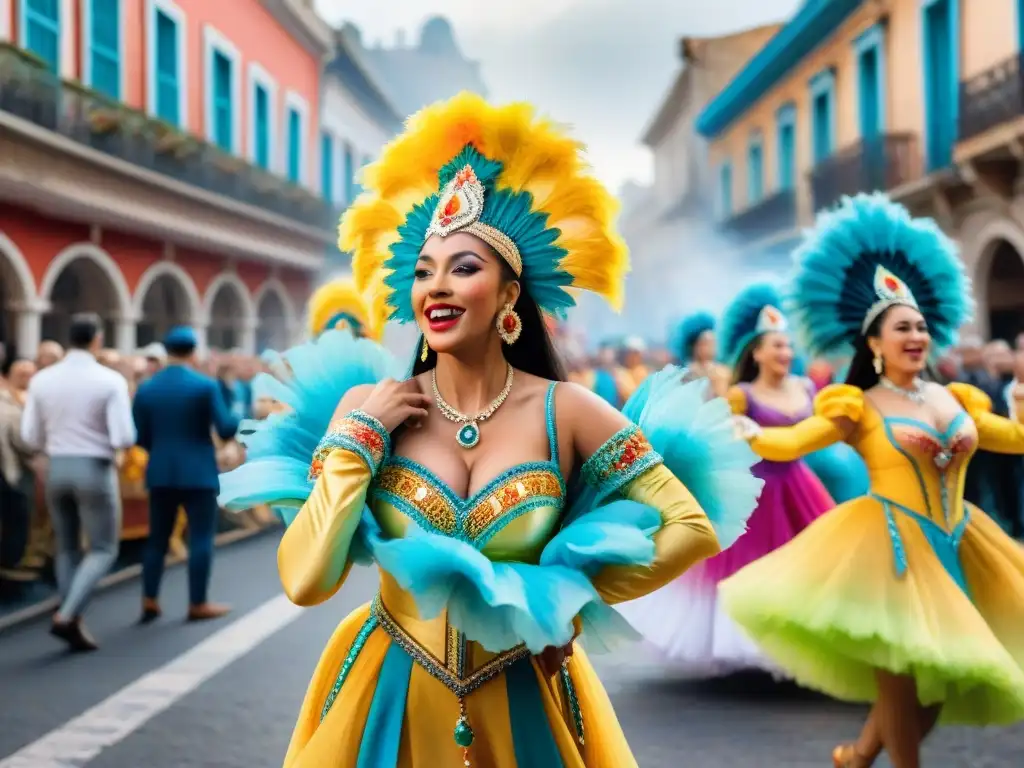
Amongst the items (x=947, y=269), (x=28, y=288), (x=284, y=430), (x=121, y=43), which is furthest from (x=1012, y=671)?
(x=121, y=43)

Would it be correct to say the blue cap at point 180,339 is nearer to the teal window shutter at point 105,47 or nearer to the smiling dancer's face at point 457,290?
the smiling dancer's face at point 457,290

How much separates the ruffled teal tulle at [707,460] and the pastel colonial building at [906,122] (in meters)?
12.1

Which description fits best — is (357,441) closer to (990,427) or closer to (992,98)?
(990,427)

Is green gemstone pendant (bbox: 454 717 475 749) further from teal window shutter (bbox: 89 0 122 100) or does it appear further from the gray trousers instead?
teal window shutter (bbox: 89 0 122 100)

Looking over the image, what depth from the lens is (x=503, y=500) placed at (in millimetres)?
2824

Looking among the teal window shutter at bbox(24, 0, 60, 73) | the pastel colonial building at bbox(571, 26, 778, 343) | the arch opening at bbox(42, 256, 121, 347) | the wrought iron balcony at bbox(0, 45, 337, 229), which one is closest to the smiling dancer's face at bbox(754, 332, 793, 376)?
the wrought iron balcony at bbox(0, 45, 337, 229)

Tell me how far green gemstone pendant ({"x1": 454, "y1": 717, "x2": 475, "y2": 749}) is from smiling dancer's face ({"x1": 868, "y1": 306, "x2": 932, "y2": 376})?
9.45 ft

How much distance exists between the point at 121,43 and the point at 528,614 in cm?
1595

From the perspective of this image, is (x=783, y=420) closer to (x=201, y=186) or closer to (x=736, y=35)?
(x=201, y=186)

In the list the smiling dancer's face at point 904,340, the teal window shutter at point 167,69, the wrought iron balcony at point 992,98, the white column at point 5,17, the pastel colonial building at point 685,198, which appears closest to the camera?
the smiling dancer's face at point 904,340

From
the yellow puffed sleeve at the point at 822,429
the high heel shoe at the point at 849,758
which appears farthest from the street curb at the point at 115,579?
the high heel shoe at the point at 849,758

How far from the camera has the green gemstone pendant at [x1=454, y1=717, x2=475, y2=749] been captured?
2736 mm

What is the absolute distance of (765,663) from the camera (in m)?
6.29

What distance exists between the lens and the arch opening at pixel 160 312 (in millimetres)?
20125
